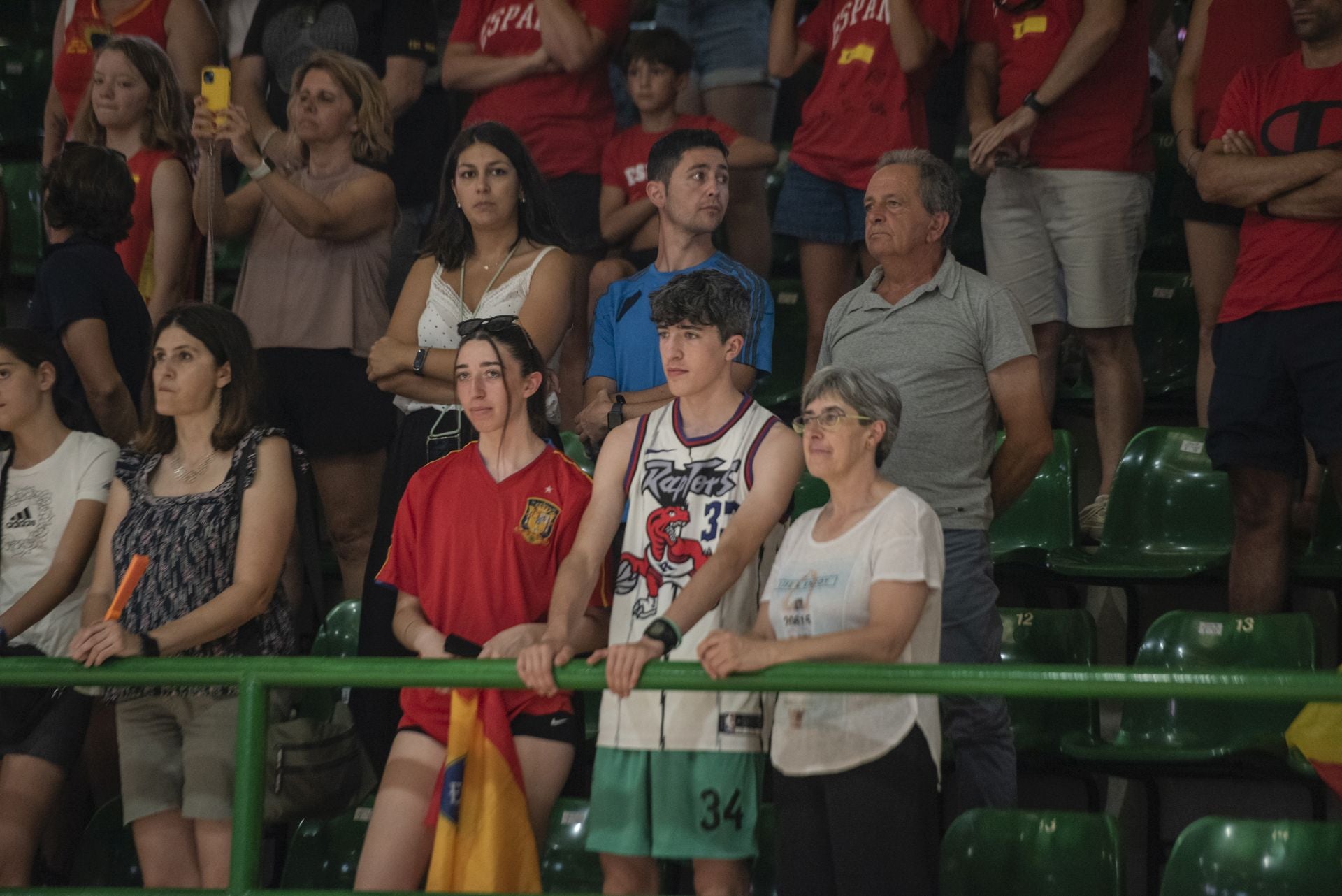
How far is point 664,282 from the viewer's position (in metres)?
4.04

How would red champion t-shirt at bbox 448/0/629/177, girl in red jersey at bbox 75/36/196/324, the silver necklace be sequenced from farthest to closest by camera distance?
red champion t-shirt at bbox 448/0/629/177 < girl in red jersey at bbox 75/36/196/324 < the silver necklace

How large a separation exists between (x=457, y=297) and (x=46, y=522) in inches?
43.3

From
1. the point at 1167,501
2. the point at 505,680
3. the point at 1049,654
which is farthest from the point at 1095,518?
the point at 505,680

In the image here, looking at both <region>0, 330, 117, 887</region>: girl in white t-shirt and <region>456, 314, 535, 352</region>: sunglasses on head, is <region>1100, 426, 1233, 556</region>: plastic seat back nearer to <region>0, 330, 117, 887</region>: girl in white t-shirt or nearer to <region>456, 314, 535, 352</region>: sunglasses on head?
<region>456, 314, 535, 352</region>: sunglasses on head

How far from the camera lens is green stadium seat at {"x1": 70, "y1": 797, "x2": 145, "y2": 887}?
12.7ft

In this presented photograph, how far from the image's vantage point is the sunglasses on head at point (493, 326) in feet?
11.3

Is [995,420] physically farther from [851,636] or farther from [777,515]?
[851,636]

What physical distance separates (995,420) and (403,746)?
1.56 m

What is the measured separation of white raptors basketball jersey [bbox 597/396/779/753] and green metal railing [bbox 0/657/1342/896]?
325 millimetres

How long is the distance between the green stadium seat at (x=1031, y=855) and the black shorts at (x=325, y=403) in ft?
6.91

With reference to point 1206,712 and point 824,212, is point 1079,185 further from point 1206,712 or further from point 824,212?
point 1206,712

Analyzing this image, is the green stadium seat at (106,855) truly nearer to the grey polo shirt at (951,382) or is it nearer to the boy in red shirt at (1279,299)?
the grey polo shirt at (951,382)

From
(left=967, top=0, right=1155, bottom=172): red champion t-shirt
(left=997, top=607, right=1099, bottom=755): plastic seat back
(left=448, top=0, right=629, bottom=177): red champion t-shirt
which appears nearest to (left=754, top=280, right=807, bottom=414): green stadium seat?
(left=448, top=0, right=629, bottom=177): red champion t-shirt

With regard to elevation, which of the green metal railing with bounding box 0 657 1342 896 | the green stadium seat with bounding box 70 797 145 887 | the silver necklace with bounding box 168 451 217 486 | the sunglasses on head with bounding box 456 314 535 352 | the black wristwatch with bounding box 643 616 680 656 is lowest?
the green stadium seat with bounding box 70 797 145 887
